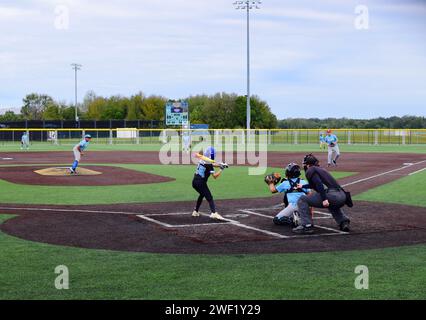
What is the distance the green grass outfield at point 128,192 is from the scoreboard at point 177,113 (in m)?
46.9

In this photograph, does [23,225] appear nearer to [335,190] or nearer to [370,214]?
[335,190]

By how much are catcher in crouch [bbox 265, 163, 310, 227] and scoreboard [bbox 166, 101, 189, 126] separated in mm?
58100

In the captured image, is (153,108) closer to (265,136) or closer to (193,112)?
(193,112)

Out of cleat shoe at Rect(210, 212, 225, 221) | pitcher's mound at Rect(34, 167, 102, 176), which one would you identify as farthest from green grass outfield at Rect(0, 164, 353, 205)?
cleat shoe at Rect(210, 212, 225, 221)

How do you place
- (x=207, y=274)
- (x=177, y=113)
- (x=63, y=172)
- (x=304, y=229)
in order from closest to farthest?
(x=207, y=274), (x=304, y=229), (x=63, y=172), (x=177, y=113)

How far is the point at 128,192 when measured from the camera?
18469mm

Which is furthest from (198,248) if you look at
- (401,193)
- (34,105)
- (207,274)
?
(34,105)

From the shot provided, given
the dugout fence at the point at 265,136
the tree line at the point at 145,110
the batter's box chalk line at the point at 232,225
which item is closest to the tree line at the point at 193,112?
the tree line at the point at 145,110

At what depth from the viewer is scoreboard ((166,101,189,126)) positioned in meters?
69.9

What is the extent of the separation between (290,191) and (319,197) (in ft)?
3.94

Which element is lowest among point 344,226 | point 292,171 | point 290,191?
point 344,226

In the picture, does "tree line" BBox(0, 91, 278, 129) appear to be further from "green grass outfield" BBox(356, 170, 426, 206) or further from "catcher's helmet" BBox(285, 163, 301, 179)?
"catcher's helmet" BBox(285, 163, 301, 179)

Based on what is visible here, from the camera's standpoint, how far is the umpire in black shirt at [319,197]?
10904mm

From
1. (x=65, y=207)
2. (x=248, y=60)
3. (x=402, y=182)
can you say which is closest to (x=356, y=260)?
(x=65, y=207)
